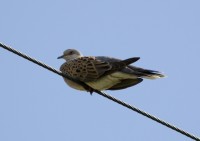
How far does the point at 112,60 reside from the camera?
9102 millimetres

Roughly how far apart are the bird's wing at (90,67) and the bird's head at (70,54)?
105 centimetres

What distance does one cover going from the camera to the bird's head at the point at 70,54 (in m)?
10.5

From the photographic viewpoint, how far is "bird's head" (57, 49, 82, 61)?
10.5m

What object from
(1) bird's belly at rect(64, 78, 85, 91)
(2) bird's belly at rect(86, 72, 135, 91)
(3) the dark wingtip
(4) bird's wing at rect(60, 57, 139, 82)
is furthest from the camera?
(1) bird's belly at rect(64, 78, 85, 91)

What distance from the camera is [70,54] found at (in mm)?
10617

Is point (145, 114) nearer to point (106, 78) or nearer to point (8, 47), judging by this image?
point (8, 47)

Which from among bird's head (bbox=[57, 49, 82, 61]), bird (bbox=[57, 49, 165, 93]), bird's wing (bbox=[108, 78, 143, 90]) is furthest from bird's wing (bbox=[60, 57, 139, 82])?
bird's head (bbox=[57, 49, 82, 61])

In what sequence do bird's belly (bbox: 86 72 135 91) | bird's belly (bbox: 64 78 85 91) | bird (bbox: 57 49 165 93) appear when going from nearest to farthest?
1. bird (bbox: 57 49 165 93)
2. bird's belly (bbox: 86 72 135 91)
3. bird's belly (bbox: 64 78 85 91)

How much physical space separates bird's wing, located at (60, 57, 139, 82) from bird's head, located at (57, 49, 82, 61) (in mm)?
1046

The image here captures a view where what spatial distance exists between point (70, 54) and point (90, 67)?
1558 mm

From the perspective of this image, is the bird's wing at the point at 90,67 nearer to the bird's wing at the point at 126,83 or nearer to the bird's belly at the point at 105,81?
the bird's belly at the point at 105,81

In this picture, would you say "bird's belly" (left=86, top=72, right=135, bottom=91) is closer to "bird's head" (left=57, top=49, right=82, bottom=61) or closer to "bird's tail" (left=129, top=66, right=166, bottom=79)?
"bird's tail" (left=129, top=66, right=166, bottom=79)

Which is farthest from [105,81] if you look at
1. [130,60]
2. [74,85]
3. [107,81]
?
[130,60]

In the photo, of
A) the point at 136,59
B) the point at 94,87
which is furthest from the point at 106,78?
the point at 136,59
